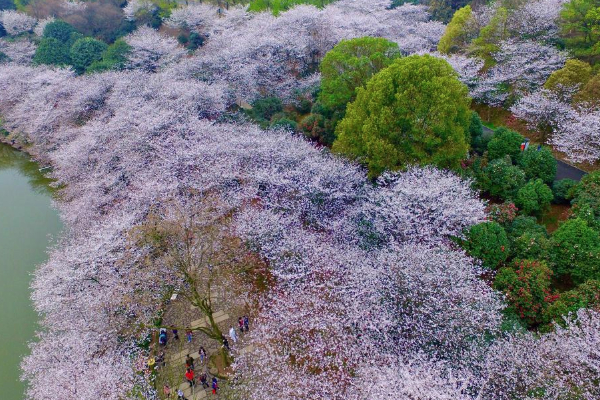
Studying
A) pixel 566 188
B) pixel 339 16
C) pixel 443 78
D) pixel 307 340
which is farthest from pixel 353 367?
pixel 339 16

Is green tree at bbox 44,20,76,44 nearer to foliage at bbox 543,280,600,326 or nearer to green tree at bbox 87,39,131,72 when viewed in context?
green tree at bbox 87,39,131,72

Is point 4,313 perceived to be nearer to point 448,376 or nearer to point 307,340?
point 307,340

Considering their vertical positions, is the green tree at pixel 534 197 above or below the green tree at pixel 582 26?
below

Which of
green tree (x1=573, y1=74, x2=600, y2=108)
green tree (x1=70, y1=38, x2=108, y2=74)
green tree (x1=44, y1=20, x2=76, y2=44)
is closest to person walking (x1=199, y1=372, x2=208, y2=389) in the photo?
green tree (x1=573, y1=74, x2=600, y2=108)

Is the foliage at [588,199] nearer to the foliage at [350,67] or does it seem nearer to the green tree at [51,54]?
the foliage at [350,67]

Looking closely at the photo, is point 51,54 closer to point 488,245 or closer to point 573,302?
point 488,245

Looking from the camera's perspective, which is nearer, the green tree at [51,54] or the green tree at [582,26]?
the green tree at [582,26]

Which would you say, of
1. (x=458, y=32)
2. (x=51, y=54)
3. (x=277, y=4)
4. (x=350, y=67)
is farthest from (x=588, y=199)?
(x=51, y=54)

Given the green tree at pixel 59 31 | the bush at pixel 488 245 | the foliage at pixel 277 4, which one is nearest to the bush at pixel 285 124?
the bush at pixel 488 245
